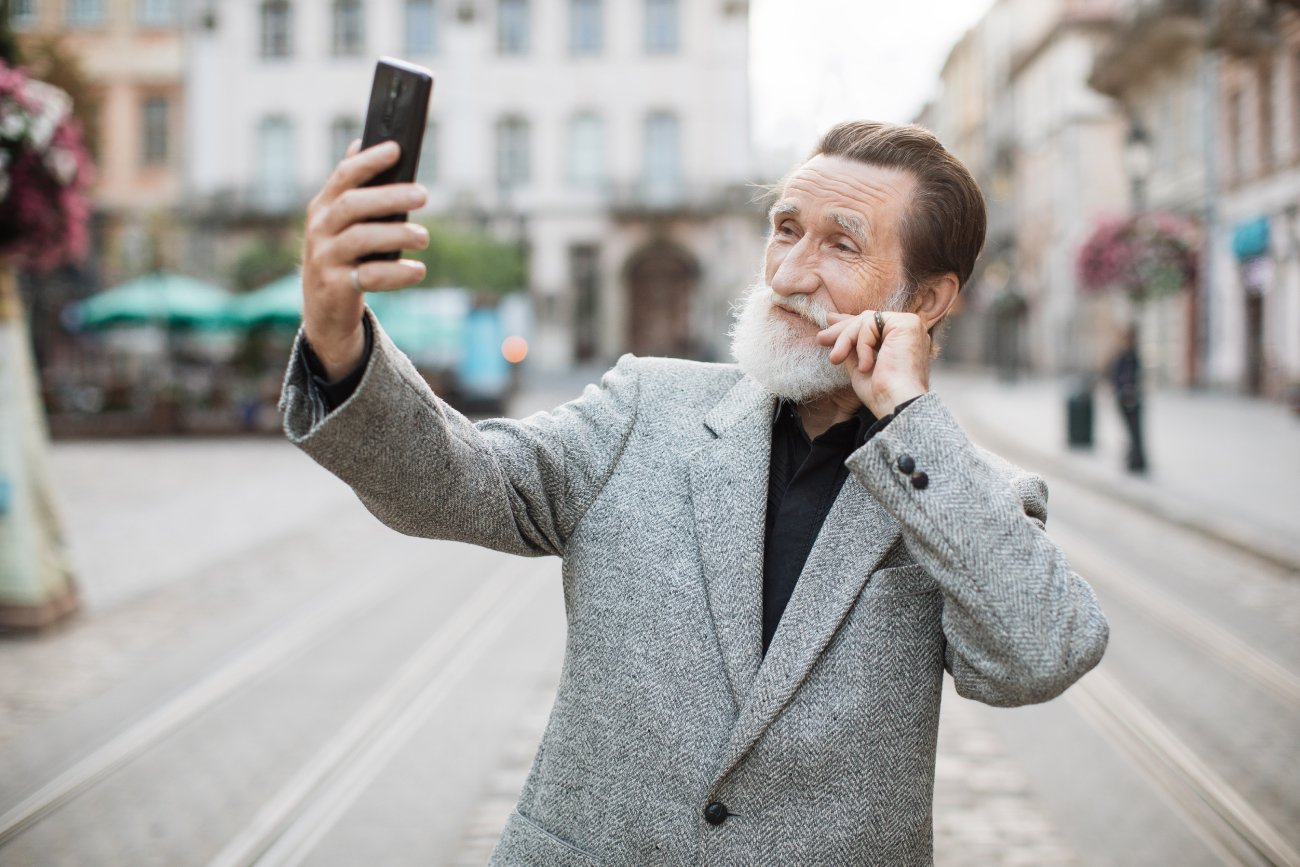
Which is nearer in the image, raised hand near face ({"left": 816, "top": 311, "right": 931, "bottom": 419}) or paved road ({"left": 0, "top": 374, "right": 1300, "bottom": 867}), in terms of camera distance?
raised hand near face ({"left": 816, "top": 311, "right": 931, "bottom": 419})

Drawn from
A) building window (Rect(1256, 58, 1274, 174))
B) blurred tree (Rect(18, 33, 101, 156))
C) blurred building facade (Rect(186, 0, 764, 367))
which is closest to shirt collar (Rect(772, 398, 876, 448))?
blurred tree (Rect(18, 33, 101, 156))

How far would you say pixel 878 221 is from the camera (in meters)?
1.89

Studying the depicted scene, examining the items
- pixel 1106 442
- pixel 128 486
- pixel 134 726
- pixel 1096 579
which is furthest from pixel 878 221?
pixel 1106 442

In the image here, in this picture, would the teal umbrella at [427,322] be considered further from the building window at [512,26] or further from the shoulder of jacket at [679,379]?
the building window at [512,26]

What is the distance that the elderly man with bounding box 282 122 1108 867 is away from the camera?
1.62 metres

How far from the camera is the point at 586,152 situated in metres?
41.6

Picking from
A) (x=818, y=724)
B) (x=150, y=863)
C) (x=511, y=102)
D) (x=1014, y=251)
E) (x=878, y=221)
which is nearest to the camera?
(x=818, y=724)

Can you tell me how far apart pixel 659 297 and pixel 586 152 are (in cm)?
565

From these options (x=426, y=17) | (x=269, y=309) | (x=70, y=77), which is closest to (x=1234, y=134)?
(x=269, y=309)

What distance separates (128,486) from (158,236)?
1176cm

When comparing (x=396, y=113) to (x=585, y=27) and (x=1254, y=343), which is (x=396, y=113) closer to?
(x=1254, y=343)

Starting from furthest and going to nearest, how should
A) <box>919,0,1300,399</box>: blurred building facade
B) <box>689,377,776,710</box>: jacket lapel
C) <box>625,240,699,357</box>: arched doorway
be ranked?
<box>625,240,699,357</box>: arched doorway
<box>919,0,1300,399</box>: blurred building facade
<box>689,377,776,710</box>: jacket lapel

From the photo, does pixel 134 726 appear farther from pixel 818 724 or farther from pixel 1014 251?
pixel 1014 251

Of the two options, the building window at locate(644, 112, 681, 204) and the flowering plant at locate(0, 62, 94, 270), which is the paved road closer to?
the flowering plant at locate(0, 62, 94, 270)
